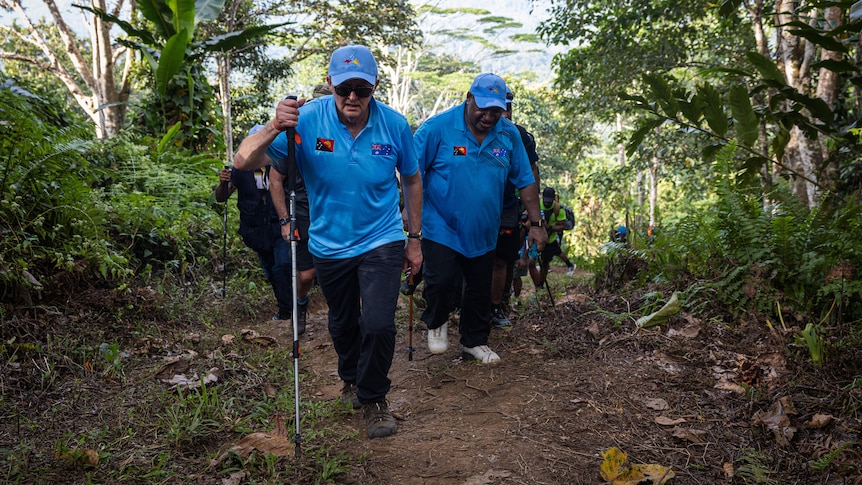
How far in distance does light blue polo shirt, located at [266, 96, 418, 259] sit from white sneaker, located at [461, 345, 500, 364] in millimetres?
1893

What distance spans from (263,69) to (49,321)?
49.1ft

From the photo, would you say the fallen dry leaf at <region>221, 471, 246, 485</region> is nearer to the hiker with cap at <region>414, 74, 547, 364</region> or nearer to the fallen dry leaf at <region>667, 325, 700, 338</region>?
the hiker with cap at <region>414, 74, 547, 364</region>

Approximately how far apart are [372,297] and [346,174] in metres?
0.82

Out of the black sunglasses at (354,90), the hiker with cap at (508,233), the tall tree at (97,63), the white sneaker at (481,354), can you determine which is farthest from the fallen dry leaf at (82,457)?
the tall tree at (97,63)

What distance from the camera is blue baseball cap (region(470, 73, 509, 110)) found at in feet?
16.5

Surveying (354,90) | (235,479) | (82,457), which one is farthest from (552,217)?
(82,457)

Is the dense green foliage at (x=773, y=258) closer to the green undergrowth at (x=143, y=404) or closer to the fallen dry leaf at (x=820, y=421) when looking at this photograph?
the fallen dry leaf at (x=820, y=421)

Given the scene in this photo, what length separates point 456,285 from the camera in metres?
5.61

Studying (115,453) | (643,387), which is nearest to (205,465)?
(115,453)

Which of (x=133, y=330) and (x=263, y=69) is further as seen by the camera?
(x=263, y=69)

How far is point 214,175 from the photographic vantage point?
34.6ft

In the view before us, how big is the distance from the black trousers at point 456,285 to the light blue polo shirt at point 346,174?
1178mm

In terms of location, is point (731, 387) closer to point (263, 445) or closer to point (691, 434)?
point (691, 434)

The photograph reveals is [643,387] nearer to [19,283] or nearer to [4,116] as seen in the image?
[19,283]
